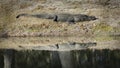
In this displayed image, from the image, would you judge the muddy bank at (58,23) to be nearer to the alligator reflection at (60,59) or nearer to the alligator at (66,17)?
the alligator at (66,17)

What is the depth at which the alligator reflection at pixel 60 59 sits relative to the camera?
15195mm

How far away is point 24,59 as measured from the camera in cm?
1678

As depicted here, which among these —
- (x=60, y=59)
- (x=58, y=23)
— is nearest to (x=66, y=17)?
(x=58, y=23)

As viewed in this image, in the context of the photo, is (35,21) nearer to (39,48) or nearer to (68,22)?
(68,22)

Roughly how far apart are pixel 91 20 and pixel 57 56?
1081 cm

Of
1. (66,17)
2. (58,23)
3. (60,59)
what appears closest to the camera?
(60,59)

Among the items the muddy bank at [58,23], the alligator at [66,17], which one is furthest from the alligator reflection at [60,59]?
the alligator at [66,17]

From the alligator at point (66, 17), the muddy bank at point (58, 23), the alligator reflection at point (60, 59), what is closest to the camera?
the alligator reflection at point (60, 59)

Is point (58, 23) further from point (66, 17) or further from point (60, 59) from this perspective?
point (60, 59)

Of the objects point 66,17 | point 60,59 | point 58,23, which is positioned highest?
point 60,59

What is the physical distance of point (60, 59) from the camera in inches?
674

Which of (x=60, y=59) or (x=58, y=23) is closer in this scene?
(x=60, y=59)

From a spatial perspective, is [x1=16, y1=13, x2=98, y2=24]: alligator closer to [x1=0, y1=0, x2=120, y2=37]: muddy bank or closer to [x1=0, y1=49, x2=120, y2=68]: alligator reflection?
[x1=0, y1=0, x2=120, y2=37]: muddy bank

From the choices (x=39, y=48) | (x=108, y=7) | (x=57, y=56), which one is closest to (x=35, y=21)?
(x=108, y=7)
